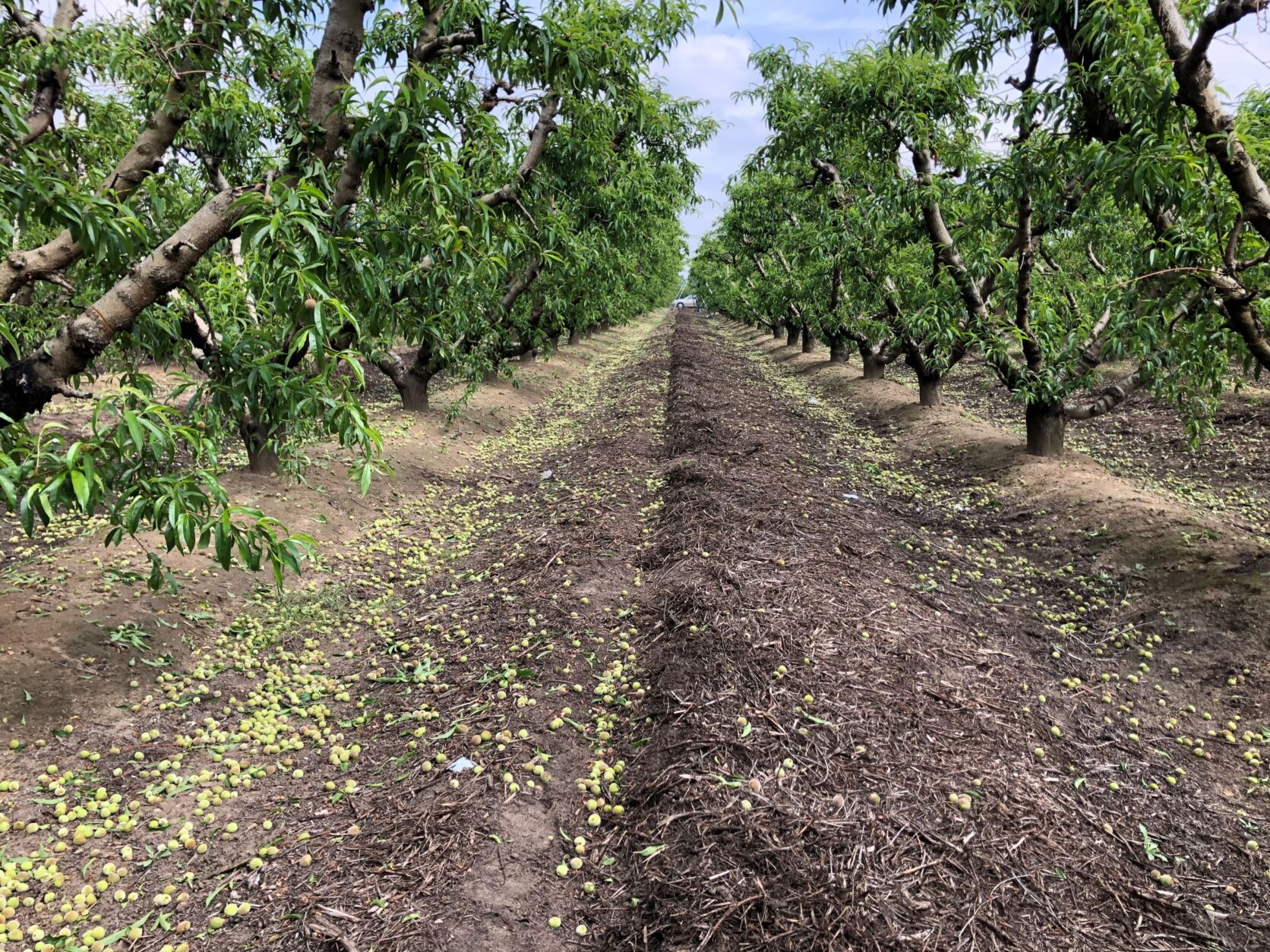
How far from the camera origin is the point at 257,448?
7980 mm

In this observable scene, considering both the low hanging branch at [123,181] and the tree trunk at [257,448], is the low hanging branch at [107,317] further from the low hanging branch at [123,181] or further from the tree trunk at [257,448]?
the tree trunk at [257,448]

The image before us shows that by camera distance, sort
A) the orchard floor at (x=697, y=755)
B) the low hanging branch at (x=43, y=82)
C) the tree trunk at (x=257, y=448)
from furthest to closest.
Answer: the tree trunk at (x=257, y=448)
the low hanging branch at (x=43, y=82)
the orchard floor at (x=697, y=755)

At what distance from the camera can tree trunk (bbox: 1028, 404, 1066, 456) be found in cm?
941

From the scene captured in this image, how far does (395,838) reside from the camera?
3443mm

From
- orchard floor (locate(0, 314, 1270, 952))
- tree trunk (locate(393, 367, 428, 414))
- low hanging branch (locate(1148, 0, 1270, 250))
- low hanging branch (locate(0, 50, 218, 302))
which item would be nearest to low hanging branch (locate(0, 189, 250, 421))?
low hanging branch (locate(0, 50, 218, 302))

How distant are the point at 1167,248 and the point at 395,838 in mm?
6863

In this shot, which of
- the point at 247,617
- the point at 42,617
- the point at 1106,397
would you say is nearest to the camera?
the point at 42,617

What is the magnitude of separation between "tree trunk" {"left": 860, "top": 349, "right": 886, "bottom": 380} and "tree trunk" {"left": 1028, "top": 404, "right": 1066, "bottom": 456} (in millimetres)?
8004

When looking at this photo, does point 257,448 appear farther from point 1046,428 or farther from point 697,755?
point 1046,428

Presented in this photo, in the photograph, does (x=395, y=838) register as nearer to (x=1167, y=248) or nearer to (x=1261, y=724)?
(x=1261, y=724)

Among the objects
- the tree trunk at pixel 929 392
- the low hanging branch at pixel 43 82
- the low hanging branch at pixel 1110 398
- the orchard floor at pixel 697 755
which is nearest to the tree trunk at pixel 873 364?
the tree trunk at pixel 929 392

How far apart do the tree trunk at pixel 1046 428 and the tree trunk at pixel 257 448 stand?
10.1 m

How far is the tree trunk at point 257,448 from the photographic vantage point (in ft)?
25.7

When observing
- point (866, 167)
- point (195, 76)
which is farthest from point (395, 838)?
point (866, 167)
